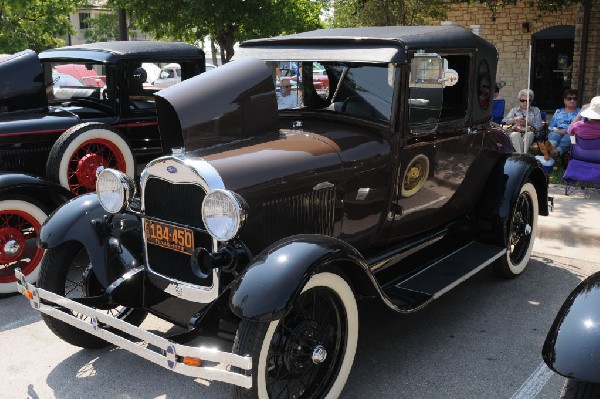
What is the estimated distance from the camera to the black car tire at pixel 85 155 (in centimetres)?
504

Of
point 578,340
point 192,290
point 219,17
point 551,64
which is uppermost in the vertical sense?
point 219,17

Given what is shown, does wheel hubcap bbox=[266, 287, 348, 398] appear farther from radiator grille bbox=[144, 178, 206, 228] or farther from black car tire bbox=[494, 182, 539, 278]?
black car tire bbox=[494, 182, 539, 278]

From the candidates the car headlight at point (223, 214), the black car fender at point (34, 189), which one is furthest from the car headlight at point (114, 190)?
the black car fender at point (34, 189)

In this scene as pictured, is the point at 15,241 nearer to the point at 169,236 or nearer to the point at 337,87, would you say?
the point at 169,236

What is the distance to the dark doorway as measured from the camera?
15438 millimetres

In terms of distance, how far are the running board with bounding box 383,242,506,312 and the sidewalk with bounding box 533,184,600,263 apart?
146cm

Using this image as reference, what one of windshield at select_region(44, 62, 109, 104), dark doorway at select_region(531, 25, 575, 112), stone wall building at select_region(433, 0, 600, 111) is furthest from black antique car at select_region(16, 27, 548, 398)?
dark doorway at select_region(531, 25, 575, 112)

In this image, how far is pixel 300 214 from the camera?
11.2 feet

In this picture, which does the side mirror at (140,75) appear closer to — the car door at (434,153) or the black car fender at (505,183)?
the car door at (434,153)

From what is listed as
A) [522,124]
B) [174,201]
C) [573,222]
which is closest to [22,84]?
[174,201]

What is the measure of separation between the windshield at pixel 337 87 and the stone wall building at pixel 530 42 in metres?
12.4

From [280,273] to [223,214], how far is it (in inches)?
16.7

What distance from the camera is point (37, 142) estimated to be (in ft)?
17.5

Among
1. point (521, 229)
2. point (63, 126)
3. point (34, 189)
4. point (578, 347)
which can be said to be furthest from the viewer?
point (63, 126)
